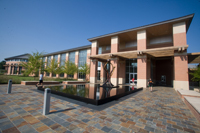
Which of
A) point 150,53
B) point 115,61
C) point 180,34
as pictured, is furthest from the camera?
point 115,61

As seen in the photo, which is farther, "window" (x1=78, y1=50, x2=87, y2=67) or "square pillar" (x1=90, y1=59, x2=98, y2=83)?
"window" (x1=78, y1=50, x2=87, y2=67)

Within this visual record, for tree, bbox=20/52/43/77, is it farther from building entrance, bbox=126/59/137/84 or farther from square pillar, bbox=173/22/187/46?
square pillar, bbox=173/22/187/46

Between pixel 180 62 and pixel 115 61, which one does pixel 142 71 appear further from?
pixel 115 61

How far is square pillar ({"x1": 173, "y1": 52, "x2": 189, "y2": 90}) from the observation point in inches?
516

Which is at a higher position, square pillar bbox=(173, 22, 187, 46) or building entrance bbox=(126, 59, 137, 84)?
square pillar bbox=(173, 22, 187, 46)

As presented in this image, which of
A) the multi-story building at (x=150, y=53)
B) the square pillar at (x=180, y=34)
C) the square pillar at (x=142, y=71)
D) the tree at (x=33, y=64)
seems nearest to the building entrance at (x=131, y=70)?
the multi-story building at (x=150, y=53)

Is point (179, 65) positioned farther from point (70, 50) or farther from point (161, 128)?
point (70, 50)

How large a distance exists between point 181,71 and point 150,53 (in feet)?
16.4

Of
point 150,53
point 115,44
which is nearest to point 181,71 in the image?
A: point 150,53

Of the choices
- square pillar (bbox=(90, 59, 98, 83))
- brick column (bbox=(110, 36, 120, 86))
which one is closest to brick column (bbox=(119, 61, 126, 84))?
brick column (bbox=(110, 36, 120, 86))

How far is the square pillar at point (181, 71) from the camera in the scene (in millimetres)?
13109

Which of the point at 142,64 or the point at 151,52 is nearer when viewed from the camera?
the point at 151,52

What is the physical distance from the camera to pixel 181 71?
13.5 meters

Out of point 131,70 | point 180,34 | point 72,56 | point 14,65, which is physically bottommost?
point 131,70
